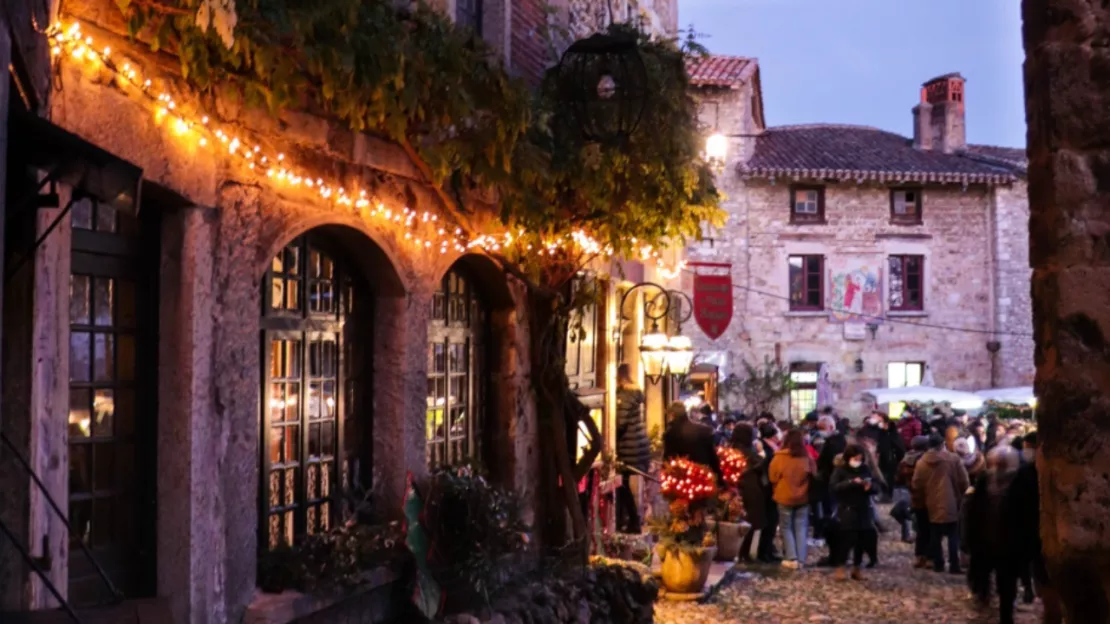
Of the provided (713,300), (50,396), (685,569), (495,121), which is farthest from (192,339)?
(713,300)

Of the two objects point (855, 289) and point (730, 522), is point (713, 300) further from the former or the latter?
point (855, 289)

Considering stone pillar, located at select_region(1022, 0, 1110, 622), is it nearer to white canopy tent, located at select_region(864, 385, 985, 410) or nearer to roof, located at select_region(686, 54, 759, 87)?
white canopy tent, located at select_region(864, 385, 985, 410)

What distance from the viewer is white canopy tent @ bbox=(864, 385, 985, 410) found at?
30094 millimetres

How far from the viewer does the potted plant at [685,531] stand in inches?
505

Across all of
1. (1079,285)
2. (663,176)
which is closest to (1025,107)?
(1079,285)

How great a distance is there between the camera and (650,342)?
1441 cm

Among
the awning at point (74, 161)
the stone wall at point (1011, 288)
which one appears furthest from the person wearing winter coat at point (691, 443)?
the stone wall at point (1011, 288)

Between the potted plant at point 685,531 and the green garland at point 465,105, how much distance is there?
2.54 metres

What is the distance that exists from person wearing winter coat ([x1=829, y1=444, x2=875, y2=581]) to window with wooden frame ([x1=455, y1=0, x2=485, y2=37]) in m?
6.67

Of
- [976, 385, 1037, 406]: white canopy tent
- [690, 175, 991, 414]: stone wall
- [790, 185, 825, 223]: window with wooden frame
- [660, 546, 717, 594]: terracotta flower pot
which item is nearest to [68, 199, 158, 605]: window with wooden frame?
[660, 546, 717, 594]: terracotta flower pot

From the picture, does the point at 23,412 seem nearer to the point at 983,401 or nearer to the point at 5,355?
the point at 5,355

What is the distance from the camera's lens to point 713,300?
69.1ft

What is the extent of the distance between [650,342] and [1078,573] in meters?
10.6

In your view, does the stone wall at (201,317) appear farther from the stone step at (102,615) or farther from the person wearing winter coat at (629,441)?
the person wearing winter coat at (629,441)
